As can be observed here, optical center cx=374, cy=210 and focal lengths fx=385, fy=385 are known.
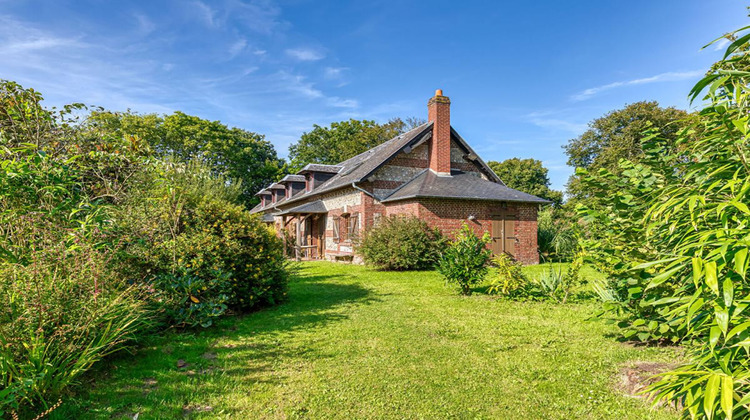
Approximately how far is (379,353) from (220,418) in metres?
2.14

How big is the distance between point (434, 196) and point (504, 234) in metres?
3.83

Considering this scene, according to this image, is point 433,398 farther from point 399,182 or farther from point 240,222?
point 399,182

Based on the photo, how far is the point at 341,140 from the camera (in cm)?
4562

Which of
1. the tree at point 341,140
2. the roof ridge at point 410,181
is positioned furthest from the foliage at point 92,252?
the tree at point 341,140

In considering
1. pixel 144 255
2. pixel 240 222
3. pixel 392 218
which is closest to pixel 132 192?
pixel 144 255

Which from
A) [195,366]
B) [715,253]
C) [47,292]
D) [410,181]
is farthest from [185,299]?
[410,181]

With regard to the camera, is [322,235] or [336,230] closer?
[336,230]

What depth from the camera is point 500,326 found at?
6.18 m

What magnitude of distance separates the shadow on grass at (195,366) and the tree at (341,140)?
35.6 meters

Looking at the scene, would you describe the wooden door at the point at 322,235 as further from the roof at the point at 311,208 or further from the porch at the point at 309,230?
the roof at the point at 311,208

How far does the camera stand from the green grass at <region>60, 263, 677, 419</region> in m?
3.44

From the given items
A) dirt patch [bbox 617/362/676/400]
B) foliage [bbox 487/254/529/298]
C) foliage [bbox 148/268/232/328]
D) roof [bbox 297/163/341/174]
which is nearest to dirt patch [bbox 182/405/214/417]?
foliage [bbox 148/268/232/328]

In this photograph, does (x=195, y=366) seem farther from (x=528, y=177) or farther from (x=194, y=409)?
(x=528, y=177)

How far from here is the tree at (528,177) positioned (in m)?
38.2
